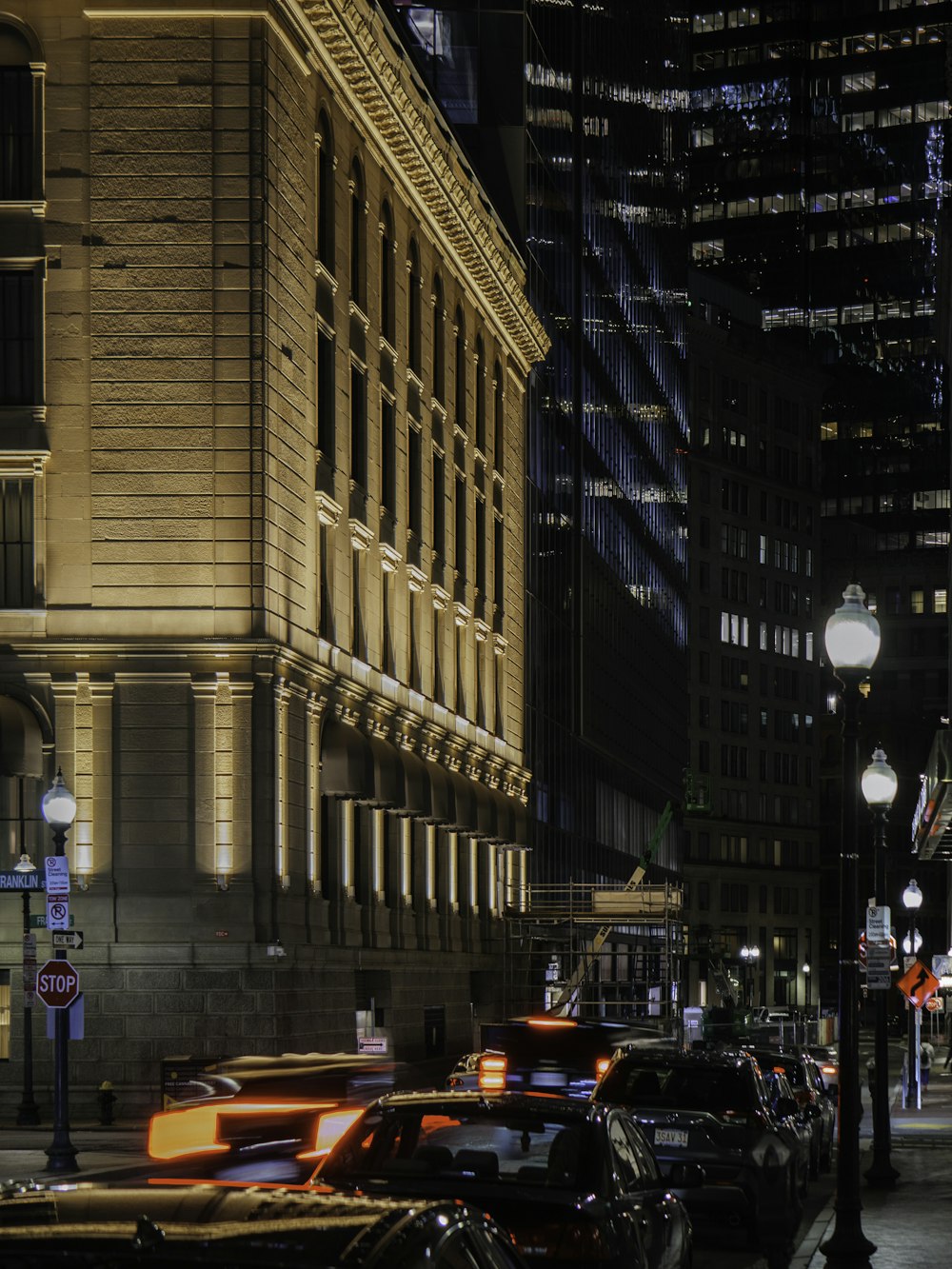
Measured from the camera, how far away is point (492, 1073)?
25625mm

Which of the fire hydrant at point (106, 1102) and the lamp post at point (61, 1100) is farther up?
the lamp post at point (61, 1100)

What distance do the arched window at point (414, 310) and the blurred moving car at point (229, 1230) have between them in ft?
173

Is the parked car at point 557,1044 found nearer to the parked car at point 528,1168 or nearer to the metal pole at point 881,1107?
the metal pole at point 881,1107

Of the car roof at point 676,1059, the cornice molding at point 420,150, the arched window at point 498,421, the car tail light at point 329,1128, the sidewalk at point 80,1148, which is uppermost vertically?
the cornice molding at point 420,150

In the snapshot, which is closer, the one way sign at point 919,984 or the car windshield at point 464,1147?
the car windshield at point 464,1147

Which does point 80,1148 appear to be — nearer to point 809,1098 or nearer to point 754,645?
point 809,1098

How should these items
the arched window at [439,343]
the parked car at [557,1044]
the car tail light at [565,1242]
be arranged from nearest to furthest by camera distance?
the car tail light at [565,1242], the parked car at [557,1044], the arched window at [439,343]

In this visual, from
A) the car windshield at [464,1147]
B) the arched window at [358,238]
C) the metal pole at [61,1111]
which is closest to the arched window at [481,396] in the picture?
the arched window at [358,238]

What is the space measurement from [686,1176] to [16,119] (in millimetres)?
29985

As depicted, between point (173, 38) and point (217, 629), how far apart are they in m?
11.1

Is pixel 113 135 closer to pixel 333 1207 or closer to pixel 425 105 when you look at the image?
pixel 425 105

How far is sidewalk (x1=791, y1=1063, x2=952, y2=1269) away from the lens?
66.5 feet

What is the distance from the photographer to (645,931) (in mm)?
101688

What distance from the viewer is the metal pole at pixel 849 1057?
19156 millimetres
